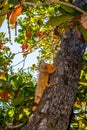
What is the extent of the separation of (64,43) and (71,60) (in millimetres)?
306

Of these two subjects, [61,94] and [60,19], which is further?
[61,94]

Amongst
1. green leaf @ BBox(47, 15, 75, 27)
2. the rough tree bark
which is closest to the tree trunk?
the rough tree bark

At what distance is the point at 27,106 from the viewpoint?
346cm

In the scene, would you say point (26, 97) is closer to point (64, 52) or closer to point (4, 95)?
point (4, 95)

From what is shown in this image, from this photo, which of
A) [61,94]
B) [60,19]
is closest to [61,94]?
[61,94]

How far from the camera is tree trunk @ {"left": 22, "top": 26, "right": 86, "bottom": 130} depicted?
99.3 inches

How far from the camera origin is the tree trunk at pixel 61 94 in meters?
2.52

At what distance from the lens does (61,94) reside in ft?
8.87

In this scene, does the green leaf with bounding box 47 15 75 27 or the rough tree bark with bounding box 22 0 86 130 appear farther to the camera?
the rough tree bark with bounding box 22 0 86 130

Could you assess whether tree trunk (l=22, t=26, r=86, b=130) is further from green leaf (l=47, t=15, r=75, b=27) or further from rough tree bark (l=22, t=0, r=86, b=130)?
green leaf (l=47, t=15, r=75, b=27)

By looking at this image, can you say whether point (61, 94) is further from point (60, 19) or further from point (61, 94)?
point (60, 19)

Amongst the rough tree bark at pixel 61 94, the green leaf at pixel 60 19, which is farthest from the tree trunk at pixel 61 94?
the green leaf at pixel 60 19

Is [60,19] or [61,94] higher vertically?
[60,19]

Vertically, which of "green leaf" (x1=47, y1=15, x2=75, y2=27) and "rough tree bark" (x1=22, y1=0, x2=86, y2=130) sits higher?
"green leaf" (x1=47, y1=15, x2=75, y2=27)
